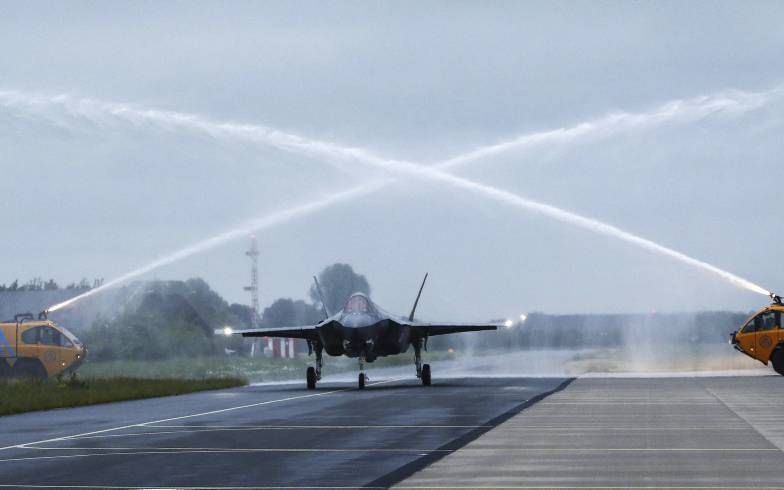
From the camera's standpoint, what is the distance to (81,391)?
39.2 metres

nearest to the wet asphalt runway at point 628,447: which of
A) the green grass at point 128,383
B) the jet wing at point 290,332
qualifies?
the green grass at point 128,383

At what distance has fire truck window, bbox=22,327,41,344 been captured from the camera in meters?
53.6

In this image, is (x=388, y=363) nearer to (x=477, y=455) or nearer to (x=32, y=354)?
(x=32, y=354)

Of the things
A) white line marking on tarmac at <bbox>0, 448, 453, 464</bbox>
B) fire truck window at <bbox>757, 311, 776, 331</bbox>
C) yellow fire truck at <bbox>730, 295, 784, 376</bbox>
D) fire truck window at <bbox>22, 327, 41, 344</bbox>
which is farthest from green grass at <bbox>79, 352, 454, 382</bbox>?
white line marking on tarmac at <bbox>0, 448, 453, 464</bbox>

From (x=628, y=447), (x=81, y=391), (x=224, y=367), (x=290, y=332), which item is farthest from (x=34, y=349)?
(x=628, y=447)

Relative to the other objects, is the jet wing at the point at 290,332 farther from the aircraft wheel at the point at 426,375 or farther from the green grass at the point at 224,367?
the green grass at the point at 224,367

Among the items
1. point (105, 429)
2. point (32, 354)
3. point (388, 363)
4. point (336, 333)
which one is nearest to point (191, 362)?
point (388, 363)

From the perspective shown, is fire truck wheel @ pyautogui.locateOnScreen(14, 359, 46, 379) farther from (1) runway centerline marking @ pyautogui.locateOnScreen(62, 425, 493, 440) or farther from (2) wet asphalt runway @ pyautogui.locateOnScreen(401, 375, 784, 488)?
(1) runway centerline marking @ pyautogui.locateOnScreen(62, 425, 493, 440)

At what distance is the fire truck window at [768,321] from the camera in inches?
1866

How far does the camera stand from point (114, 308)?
9106 cm

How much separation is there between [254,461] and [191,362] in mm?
60360

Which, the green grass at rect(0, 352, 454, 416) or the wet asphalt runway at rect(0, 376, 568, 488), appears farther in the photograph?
the green grass at rect(0, 352, 454, 416)

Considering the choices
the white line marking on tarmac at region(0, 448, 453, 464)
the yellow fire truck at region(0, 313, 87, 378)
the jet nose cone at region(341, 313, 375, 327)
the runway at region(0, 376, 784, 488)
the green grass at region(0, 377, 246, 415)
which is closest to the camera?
the runway at region(0, 376, 784, 488)

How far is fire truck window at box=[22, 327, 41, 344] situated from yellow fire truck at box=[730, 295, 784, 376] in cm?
2912
